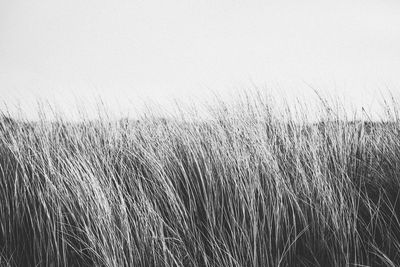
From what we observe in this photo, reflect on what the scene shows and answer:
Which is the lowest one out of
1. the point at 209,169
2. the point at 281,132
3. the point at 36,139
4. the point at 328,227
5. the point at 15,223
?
the point at 328,227

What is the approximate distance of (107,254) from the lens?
119 centimetres

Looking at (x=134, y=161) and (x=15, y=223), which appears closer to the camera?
(x=15, y=223)

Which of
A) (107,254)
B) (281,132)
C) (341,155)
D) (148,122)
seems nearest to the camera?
(107,254)

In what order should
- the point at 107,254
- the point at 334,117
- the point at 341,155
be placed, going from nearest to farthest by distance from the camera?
the point at 107,254, the point at 341,155, the point at 334,117

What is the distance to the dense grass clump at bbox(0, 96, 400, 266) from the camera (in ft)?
4.15

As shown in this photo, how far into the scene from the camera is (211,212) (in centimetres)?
154

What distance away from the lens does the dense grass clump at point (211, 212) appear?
4.15 ft

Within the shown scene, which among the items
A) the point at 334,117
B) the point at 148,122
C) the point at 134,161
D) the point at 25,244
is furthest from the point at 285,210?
the point at 148,122

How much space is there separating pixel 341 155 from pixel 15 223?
6.30 ft

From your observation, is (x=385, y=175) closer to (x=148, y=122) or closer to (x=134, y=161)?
(x=134, y=161)

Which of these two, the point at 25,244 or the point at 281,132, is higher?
the point at 281,132

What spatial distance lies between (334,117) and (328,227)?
1416 millimetres

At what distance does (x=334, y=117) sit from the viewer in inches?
98.8

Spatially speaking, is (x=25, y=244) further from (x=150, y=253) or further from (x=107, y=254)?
(x=150, y=253)
